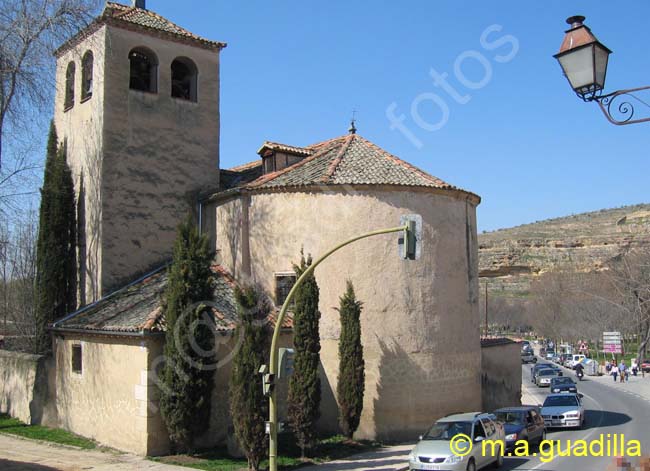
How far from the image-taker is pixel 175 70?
27.2 m

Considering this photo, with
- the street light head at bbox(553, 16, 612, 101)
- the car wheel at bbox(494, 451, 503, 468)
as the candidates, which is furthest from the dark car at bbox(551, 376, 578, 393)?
the street light head at bbox(553, 16, 612, 101)

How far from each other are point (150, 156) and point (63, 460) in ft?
39.1

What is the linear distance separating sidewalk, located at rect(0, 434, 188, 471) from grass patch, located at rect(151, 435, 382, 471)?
2.27ft

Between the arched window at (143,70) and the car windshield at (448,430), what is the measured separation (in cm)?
1696

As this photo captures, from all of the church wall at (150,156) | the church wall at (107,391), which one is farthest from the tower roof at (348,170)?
the church wall at (107,391)

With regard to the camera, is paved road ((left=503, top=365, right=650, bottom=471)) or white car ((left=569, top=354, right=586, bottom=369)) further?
white car ((left=569, top=354, right=586, bottom=369))

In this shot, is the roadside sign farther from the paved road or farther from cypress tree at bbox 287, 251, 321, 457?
cypress tree at bbox 287, 251, 321, 457

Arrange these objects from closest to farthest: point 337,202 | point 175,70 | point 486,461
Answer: point 486,461 → point 337,202 → point 175,70

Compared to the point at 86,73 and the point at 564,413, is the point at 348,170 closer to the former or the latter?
the point at 86,73

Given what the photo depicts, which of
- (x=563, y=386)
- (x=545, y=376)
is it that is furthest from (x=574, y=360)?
(x=563, y=386)

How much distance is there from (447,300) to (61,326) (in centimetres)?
1376

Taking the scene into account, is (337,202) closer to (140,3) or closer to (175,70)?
(175,70)

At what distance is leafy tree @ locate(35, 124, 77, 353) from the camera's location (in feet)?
78.6

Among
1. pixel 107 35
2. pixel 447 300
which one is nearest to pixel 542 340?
pixel 447 300
